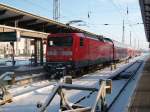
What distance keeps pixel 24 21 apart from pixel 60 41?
12978mm

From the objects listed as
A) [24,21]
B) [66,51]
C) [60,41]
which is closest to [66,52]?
[66,51]

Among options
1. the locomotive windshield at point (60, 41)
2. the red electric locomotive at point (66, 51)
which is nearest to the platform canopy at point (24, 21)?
the locomotive windshield at point (60, 41)

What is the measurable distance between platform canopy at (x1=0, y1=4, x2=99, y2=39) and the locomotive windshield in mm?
5195

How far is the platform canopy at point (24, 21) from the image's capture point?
28016 millimetres

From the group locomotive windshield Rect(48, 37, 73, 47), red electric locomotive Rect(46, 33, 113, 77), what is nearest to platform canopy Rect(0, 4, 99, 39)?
locomotive windshield Rect(48, 37, 73, 47)

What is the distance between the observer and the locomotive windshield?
22161mm

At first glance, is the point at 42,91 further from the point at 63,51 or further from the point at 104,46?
the point at 104,46

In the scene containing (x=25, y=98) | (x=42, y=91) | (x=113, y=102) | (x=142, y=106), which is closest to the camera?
(x=142, y=106)

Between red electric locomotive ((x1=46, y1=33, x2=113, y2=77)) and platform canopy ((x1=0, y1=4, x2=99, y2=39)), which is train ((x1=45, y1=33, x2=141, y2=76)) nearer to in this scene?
red electric locomotive ((x1=46, y1=33, x2=113, y2=77))

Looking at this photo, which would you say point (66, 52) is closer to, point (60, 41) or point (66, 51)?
point (66, 51)

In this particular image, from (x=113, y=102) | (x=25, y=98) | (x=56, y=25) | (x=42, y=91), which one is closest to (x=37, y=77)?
(x=42, y=91)

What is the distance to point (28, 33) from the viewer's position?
3206 cm

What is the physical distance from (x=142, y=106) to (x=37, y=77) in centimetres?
1264

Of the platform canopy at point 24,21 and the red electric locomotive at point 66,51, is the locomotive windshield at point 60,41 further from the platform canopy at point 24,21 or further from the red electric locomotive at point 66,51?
the platform canopy at point 24,21
